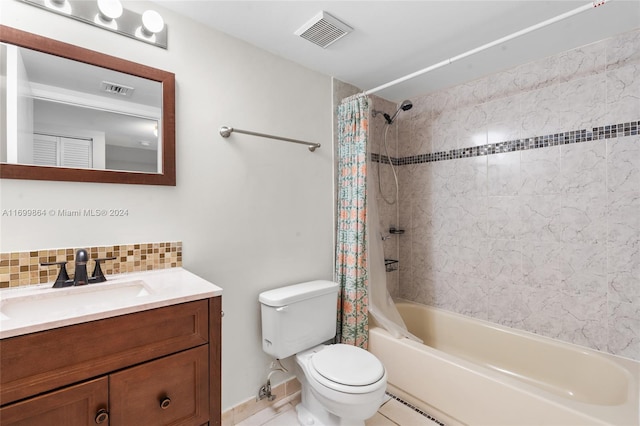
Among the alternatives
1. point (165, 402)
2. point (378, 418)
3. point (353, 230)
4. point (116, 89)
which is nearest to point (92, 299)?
point (165, 402)

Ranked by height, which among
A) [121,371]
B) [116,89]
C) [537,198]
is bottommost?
[121,371]

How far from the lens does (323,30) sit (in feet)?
5.58

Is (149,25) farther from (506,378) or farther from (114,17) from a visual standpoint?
(506,378)

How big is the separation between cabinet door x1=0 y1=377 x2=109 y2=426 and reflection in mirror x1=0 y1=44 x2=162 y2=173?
90cm

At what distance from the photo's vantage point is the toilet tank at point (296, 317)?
5.77 feet

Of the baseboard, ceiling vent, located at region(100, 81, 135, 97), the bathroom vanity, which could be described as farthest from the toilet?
ceiling vent, located at region(100, 81, 135, 97)

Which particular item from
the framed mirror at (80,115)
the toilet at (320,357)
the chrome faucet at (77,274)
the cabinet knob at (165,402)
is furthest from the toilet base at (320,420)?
the framed mirror at (80,115)

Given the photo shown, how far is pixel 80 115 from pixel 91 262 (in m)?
0.65

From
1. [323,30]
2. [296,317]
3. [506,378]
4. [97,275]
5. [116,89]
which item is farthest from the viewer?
[296,317]

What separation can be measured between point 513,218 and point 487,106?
873 mm

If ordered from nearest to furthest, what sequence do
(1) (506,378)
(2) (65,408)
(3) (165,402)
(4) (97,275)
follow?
1. (2) (65,408)
2. (3) (165,402)
3. (4) (97,275)
4. (1) (506,378)

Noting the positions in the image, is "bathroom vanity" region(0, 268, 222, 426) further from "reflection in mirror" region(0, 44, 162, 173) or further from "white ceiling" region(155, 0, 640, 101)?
"white ceiling" region(155, 0, 640, 101)

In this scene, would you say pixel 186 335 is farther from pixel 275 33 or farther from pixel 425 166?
pixel 425 166

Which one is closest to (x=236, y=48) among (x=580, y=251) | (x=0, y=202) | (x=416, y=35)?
(x=416, y=35)
